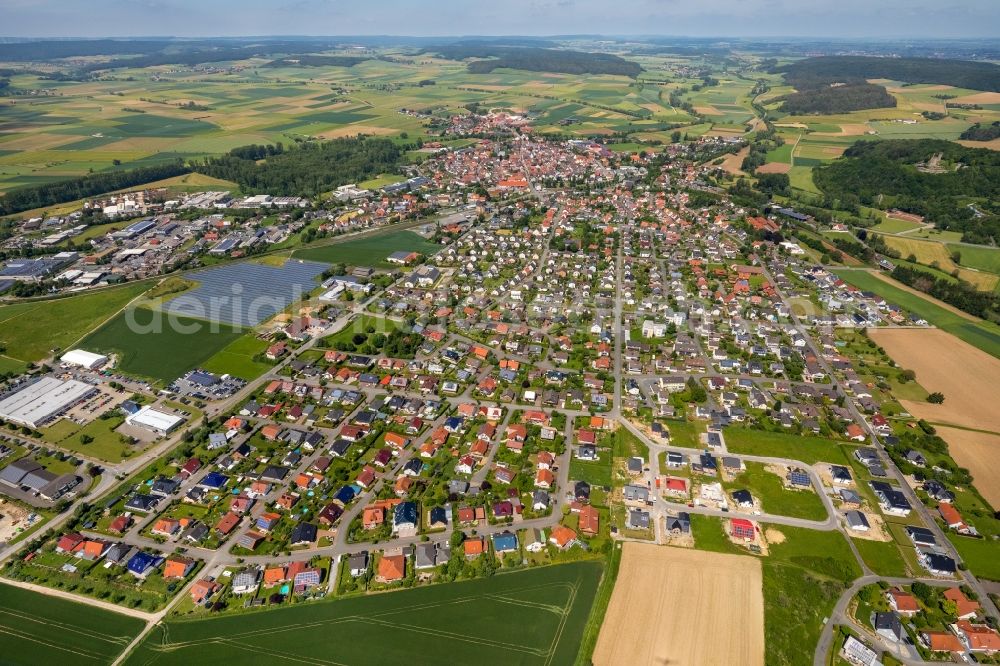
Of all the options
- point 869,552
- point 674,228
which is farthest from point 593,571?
point 674,228

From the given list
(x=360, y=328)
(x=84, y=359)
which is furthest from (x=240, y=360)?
(x=84, y=359)

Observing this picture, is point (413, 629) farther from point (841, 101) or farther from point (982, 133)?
point (841, 101)

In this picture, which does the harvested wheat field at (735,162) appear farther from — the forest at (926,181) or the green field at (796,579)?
the green field at (796,579)

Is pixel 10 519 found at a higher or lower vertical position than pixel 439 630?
higher

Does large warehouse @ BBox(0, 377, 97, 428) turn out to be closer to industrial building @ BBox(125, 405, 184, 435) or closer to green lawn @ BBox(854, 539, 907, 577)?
industrial building @ BBox(125, 405, 184, 435)

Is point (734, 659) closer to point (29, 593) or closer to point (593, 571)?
point (593, 571)

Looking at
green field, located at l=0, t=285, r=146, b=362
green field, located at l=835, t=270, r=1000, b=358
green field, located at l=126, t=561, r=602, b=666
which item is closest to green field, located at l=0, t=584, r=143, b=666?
green field, located at l=126, t=561, r=602, b=666
